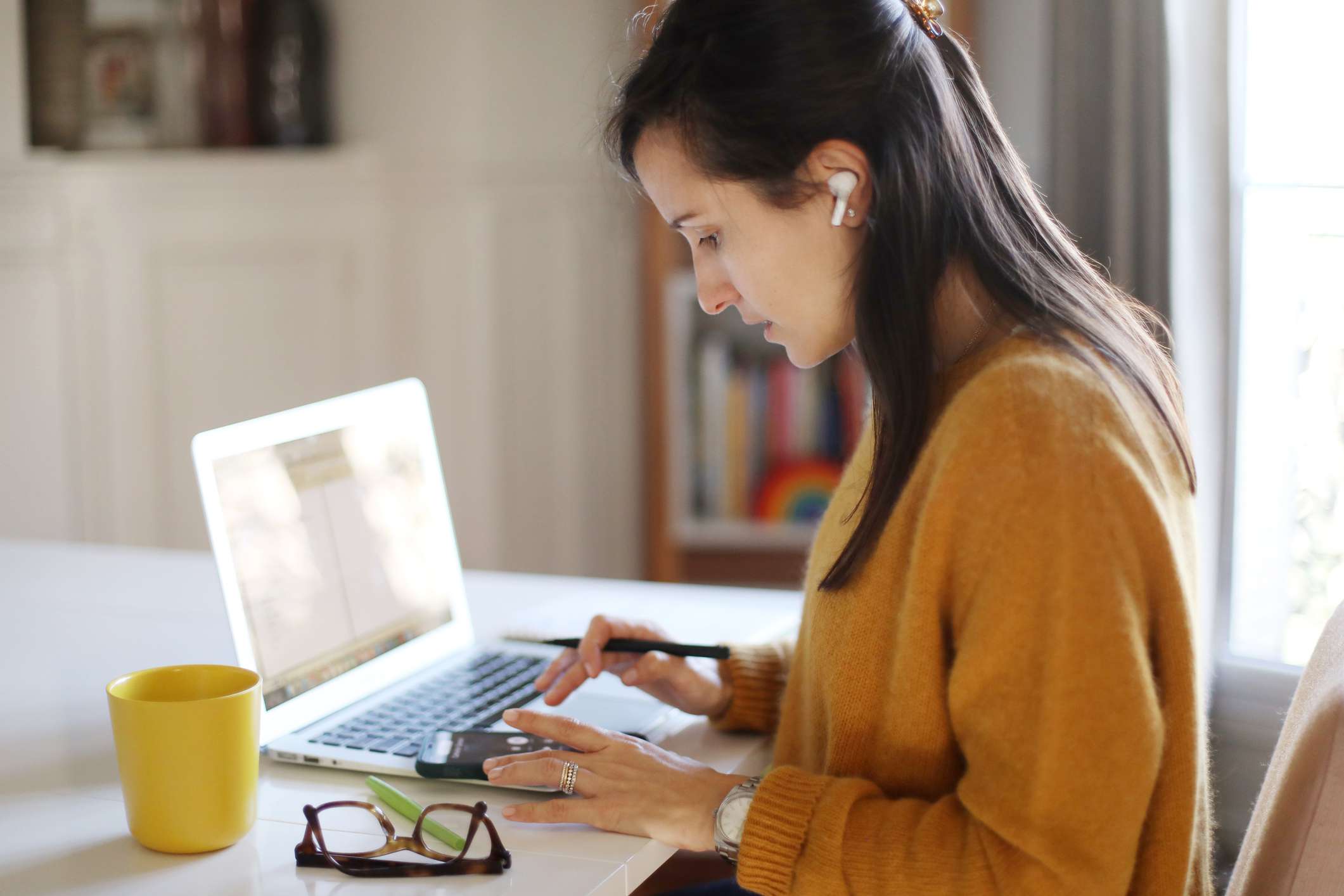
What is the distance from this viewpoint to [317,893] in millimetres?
809

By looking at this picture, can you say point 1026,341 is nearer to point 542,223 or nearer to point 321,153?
point 542,223

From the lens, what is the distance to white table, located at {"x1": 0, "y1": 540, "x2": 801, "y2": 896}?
83 centimetres

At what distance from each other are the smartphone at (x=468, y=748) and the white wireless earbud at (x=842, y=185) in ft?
1.48

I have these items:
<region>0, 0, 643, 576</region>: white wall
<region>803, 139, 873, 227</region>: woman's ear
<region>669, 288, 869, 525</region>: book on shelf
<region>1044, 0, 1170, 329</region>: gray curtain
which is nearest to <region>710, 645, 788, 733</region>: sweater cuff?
<region>803, 139, 873, 227</region>: woman's ear

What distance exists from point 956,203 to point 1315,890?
1.69 ft

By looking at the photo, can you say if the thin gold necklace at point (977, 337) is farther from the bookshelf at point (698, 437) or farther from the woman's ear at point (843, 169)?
the bookshelf at point (698, 437)

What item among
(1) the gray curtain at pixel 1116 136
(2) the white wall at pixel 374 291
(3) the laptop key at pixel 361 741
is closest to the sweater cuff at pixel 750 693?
(3) the laptop key at pixel 361 741

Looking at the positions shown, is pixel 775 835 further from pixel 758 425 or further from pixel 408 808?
pixel 758 425

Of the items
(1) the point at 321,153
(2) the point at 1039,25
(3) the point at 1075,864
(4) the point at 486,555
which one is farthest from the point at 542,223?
(3) the point at 1075,864

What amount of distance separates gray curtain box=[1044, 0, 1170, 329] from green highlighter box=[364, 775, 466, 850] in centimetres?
151

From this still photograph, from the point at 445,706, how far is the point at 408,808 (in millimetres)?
230

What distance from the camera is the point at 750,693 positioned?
1152 mm

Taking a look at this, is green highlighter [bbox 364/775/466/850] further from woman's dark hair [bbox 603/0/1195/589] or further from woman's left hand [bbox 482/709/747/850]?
woman's dark hair [bbox 603/0/1195/589]

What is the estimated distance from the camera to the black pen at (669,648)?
1140 mm
